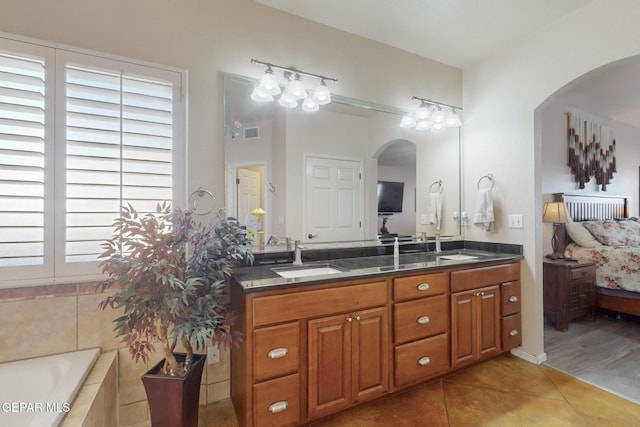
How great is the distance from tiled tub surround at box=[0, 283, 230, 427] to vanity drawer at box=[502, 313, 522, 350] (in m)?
2.53

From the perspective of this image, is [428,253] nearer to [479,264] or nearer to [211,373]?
[479,264]

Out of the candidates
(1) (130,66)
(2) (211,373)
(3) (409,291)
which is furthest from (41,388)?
(3) (409,291)

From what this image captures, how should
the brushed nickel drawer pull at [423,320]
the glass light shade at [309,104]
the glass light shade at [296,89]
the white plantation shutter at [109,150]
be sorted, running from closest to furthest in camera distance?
1. the white plantation shutter at [109,150]
2. the brushed nickel drawer pull at [423,320]
3. the glass light shade at [296,89]
4. the glass light shade at [309,104]

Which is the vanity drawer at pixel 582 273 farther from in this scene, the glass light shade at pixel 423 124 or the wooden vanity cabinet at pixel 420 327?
the glass light shade at pixel 423 124

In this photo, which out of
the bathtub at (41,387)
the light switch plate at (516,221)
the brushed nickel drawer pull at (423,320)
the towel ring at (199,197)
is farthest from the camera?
the light switch plate at (516,221)

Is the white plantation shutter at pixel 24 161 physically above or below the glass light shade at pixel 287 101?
below

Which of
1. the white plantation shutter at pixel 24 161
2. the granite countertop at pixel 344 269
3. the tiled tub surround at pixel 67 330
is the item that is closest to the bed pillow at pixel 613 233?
the granite countertop at pixel 344 269

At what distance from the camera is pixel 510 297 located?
2.42 m

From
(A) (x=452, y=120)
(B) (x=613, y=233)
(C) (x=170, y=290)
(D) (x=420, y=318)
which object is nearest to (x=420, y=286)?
(D) (x=420, y=318)

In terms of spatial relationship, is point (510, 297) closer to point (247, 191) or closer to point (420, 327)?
point (420, 327)

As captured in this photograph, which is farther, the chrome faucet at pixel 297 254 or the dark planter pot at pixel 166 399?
the chrome faucet at pixel 297 254

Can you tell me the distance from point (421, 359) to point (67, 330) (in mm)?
2090

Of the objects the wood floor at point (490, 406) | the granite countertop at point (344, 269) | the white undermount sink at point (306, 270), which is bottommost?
the wood floor at point (490, 406)

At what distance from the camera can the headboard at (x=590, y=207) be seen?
12.0 feet
